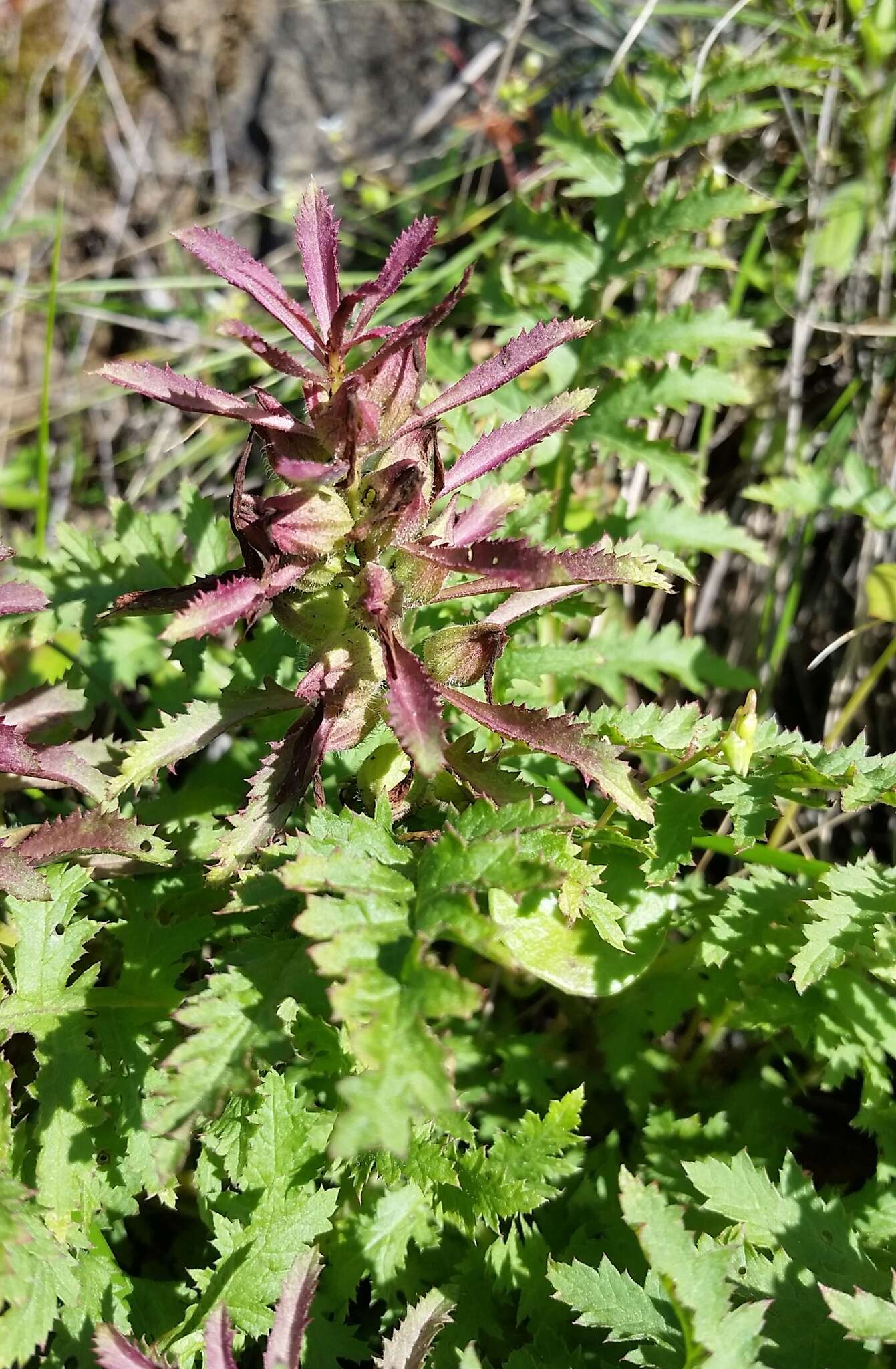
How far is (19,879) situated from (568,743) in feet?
3.03

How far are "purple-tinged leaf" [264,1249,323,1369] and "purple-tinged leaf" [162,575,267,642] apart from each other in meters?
0.94

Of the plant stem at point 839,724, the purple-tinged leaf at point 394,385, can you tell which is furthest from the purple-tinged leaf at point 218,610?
the plant stem at point 839,724

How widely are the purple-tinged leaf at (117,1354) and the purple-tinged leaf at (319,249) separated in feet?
4.72

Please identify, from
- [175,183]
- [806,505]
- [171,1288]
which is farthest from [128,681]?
[175,183]

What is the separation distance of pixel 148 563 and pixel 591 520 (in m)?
1.15

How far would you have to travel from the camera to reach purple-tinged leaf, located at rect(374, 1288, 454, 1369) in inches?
60.9

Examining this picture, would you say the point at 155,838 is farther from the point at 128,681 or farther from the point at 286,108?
the point at 286,108

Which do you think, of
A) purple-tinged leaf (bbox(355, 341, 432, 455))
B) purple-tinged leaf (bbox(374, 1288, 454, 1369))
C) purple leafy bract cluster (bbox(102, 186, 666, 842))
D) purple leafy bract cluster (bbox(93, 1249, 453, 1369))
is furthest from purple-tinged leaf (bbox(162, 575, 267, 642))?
purple-tinged leaf (bbox(374, 1288, 454, 1369))

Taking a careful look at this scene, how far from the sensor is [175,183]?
4188mm

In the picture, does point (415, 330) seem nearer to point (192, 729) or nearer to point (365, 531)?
point (365, 531)

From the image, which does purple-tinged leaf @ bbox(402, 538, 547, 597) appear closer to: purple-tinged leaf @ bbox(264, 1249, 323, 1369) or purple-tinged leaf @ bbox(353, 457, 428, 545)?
purple-tinged leaf @ bbox(353, 457, 428, 545)

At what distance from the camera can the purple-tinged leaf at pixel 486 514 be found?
170 centimetres

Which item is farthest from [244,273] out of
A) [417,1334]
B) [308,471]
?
[417,1334]

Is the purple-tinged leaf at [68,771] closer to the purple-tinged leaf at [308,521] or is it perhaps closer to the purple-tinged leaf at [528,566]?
the purple-tinged leaf at [308,521]
